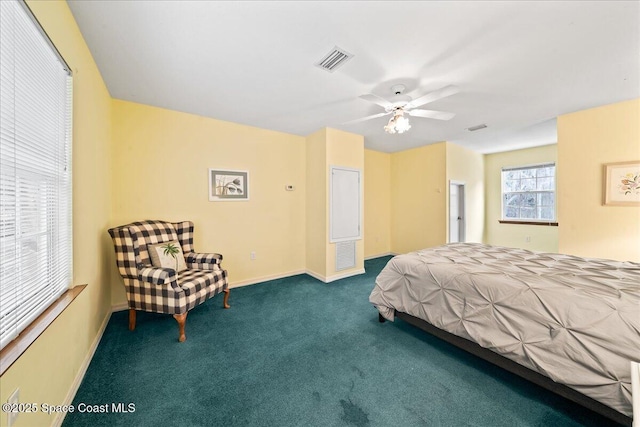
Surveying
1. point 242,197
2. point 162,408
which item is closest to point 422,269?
point 162,408

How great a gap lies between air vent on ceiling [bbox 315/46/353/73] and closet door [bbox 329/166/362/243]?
74.1 inches

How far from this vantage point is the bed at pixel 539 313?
4.25 feet

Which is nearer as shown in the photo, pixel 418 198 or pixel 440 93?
pixel 440 93

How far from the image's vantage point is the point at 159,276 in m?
2.24

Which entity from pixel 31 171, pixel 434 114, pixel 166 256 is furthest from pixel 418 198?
pixel 31 171

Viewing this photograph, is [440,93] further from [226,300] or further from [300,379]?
[226,300]

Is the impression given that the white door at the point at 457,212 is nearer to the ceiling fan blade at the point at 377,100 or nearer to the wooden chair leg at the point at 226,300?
the ceiling fan blade at the point at 377,100

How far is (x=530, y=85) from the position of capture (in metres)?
2.59

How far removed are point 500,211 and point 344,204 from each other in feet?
14.3

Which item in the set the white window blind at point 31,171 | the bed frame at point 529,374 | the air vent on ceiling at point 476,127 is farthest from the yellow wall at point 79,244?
the air vent on ceiling at point 476,127

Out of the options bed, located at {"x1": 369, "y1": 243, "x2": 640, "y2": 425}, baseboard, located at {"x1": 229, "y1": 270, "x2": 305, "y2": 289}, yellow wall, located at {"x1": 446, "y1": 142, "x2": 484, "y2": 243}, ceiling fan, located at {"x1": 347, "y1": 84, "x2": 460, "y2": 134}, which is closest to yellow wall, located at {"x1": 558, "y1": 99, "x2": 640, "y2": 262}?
bed, located at {"x1": 369, "y1": 243, "x2": 640, "y2": 425}

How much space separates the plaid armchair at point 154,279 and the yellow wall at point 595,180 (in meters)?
4.85

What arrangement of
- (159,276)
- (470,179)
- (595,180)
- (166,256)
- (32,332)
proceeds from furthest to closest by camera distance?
(470,179) < (595,180) < (166,256) < (159,276) < (32,332)

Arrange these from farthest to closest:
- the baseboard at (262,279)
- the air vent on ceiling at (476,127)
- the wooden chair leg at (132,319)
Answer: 1. the air vent on ceiling at (476,127)
2. the baseboard at (262,279)
3. the wooden chair leg at (132,319)
